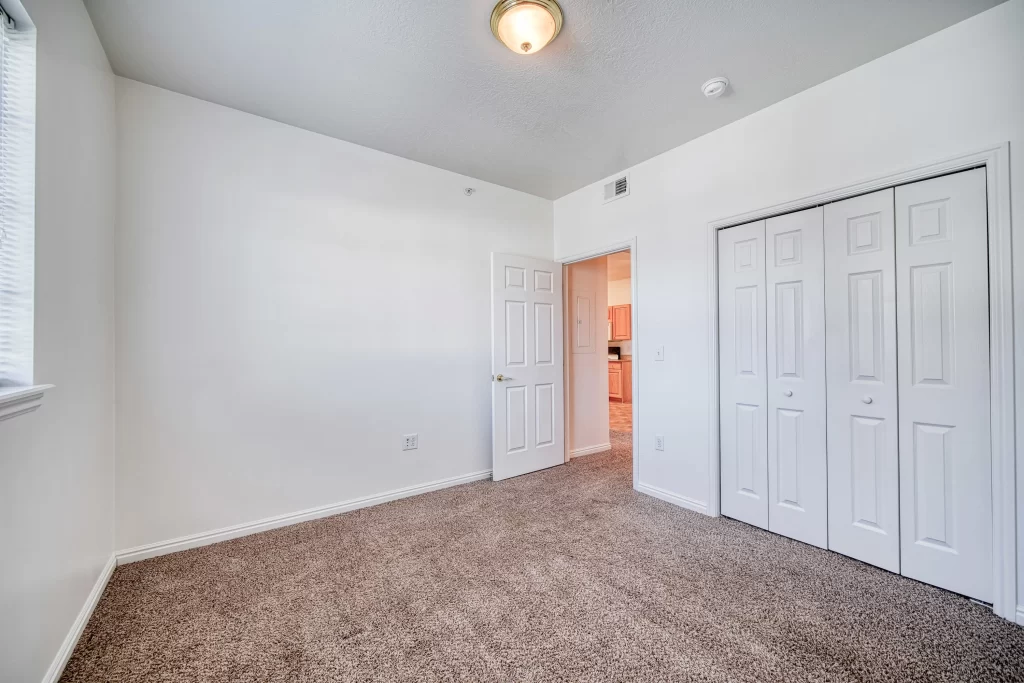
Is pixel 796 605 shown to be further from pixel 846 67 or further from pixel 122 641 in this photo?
pixel 122 641

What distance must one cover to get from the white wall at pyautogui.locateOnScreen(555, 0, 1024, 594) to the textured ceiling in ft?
0.41

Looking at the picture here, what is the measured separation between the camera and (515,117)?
2.65 m

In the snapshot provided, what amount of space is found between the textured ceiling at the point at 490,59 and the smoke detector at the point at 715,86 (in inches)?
1.9

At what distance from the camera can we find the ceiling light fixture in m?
1.73

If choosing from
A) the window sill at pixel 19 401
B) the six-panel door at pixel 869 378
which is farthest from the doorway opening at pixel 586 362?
the window sill at pixel 19 401

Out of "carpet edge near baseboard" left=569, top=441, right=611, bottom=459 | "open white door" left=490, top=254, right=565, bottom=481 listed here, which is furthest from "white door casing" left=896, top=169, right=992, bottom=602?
"carpet edge near baseboard" left=569, top=441, right=611, bottom=459

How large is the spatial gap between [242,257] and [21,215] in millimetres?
1253

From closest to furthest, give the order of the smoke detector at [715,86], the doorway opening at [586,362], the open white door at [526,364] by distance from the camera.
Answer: the smoke detector at [715,86], the open white door at [526,364], the doorway opening at [586,362]

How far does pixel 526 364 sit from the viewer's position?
3.76 meters

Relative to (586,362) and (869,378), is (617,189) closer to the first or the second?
(586,362)

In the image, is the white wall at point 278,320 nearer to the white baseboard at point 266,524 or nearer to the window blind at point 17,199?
the white baseboard at point 266,524

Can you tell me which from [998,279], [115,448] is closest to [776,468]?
[998,279]

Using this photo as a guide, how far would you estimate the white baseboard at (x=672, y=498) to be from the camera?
2896 millimetres

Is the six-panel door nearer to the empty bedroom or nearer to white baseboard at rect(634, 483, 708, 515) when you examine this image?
the empty bedroom
